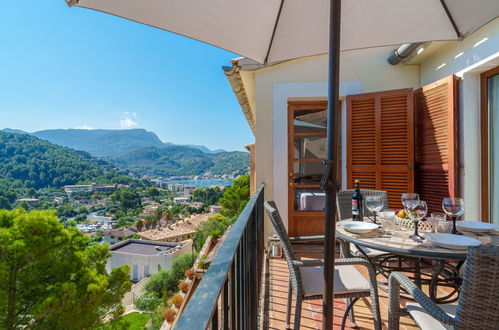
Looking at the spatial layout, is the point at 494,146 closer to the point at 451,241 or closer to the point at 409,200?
the point at 409,200

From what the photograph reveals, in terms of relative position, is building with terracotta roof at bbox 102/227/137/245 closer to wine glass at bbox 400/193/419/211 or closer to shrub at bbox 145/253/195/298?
shrub at bbox 145/253/195/298

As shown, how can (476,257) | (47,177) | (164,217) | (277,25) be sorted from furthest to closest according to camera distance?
1. (164,217)
2. (47,177)
3. (277,25)
4. (476,257)

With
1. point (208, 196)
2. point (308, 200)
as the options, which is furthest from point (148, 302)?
point (208, 196)

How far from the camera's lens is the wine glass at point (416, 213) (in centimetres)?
162

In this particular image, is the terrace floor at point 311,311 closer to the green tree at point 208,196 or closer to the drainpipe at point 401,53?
the drainpipe at point 401,53

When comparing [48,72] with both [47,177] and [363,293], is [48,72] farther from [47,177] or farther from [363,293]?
[363,293]

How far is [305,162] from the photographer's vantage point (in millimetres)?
3877

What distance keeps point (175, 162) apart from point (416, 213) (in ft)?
162

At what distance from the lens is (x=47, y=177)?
75.2 feet

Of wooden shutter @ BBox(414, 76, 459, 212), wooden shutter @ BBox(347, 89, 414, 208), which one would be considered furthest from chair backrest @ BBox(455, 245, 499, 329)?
wooden shutter @ BBox(347, 89, 414, 208)

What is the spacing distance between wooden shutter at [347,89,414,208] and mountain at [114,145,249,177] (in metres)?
34.1

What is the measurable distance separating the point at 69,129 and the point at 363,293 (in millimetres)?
82217

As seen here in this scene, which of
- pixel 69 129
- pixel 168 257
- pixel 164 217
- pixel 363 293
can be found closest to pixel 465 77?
pixel 363 293

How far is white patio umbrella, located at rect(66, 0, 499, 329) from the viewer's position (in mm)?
1301
